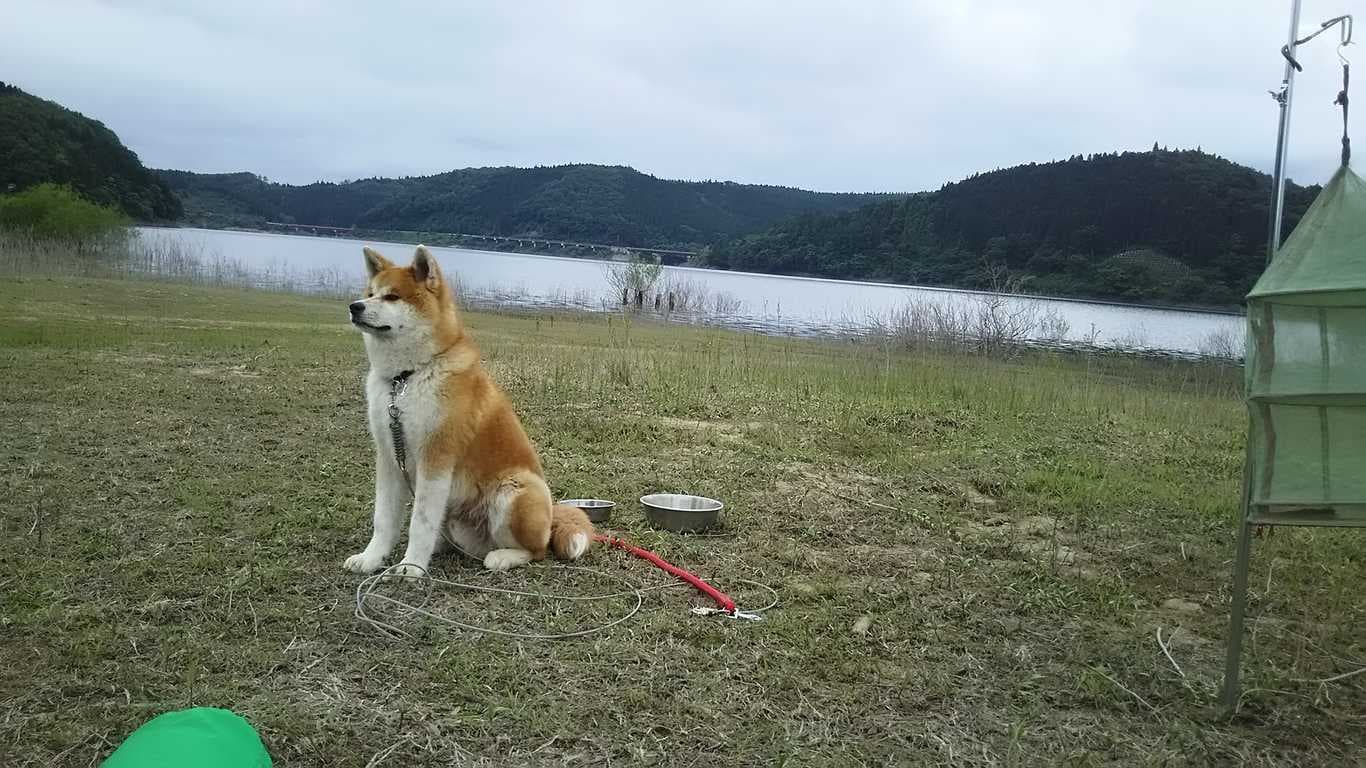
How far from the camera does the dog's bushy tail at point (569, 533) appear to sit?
15.0 feet

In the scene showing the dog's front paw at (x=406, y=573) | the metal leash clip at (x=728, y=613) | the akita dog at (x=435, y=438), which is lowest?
the metal leash clip at (x=728, y=613)

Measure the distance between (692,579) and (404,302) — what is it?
1.98 m

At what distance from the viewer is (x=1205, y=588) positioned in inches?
185

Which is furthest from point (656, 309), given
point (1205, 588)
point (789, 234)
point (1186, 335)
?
point (789, 234)

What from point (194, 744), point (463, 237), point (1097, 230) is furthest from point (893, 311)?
point (463, 237)

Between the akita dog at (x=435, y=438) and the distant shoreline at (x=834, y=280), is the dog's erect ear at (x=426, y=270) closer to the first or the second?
the akita dog at (x=435, y=438)

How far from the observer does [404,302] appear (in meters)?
4.20

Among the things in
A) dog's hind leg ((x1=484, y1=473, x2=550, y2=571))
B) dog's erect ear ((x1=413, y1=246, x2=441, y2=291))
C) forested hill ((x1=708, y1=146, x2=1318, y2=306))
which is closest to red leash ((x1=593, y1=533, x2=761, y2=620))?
dog's hind leg ((x1=484, y1=473, x2=550, y2=571))

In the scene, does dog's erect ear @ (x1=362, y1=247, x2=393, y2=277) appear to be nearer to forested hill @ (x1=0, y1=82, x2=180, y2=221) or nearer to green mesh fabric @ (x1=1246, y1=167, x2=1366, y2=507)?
green mesh fabric @ (x1=1246, y1=167, x2=1366, y2=507)

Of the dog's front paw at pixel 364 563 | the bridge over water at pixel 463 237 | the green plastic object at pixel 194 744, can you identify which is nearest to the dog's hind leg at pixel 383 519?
the dog's front paw at pixel 364 563

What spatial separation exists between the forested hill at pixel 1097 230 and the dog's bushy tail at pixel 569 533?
1737 centimetres

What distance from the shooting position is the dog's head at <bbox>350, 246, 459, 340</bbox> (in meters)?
4.10

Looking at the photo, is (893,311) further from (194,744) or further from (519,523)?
(194,744)

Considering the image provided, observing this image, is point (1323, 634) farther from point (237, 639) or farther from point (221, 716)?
point (237, 639)
